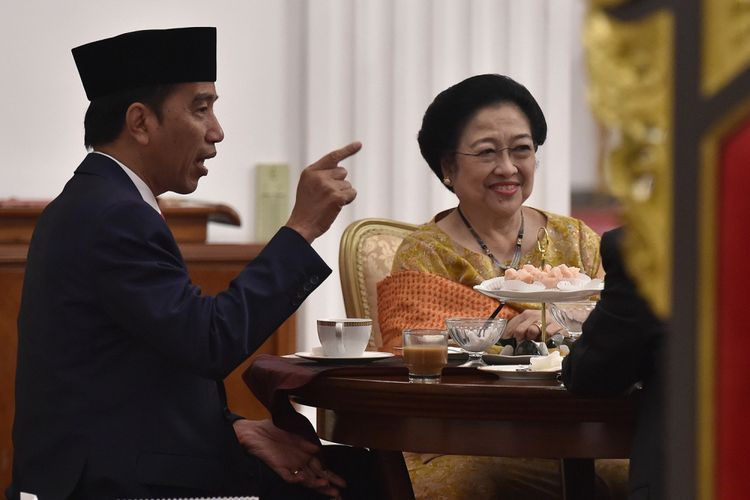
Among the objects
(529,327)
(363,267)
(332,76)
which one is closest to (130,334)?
(529,327)

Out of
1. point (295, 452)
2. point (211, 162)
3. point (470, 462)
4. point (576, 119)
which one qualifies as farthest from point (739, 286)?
point (211, 162)

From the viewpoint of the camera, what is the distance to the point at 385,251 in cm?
321

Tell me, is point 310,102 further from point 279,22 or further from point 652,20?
point 652,20

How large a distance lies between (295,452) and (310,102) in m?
2.13

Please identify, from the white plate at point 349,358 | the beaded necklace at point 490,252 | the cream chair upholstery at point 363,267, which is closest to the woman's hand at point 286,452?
the white plate at point 349,358

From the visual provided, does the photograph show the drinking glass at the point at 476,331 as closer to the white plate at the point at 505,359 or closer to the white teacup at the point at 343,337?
the white plate at the point at 505,359

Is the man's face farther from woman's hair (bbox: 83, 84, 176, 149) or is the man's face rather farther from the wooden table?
the wooden table

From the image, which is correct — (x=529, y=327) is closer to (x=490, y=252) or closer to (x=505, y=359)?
(x=505, y=359)

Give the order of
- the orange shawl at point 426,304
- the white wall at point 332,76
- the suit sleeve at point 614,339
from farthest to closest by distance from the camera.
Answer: the white wall at point 332,76 < the orange shawl at point 426,304 < the suit sleeve at point 614,339

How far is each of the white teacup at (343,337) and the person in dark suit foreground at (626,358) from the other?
21.6 inches

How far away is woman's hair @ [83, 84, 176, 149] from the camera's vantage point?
2135mm

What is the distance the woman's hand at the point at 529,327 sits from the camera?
247 cm

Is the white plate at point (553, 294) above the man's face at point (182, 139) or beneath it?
beneath

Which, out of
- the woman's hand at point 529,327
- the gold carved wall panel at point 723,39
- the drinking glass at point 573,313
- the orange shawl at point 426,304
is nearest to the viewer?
the gold carved wall panel at point 723,39
